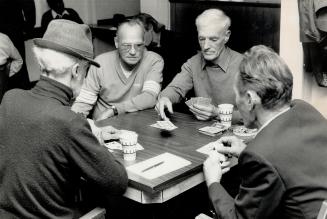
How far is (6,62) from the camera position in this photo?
3.66 m

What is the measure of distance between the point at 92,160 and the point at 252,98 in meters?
0.65

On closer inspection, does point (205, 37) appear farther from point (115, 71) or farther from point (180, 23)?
point (180, 23)

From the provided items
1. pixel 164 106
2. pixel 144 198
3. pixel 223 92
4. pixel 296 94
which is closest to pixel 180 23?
pixel 296 94

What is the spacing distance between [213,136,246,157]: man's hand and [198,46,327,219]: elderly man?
33 centimetres

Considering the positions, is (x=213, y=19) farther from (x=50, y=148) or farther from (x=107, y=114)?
(x=50, y=148)

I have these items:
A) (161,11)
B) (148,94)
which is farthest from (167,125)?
(161,11)

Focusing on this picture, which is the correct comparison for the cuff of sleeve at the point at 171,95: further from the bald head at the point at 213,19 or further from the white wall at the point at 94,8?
the white wall at the point at 94,8

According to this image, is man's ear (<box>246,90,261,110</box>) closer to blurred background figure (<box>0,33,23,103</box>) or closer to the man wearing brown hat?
the man wearing brown hat

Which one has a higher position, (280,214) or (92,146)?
(92,146)

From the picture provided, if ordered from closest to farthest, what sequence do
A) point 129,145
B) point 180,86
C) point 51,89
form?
1. point 51,89
2. point 129,145
3. point 180,86

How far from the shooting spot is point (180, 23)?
4.78 metres

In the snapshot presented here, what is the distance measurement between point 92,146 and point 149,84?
4.97ft

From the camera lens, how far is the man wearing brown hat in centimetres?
170

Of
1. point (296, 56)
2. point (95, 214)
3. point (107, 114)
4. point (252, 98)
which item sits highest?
point (252, 98)
